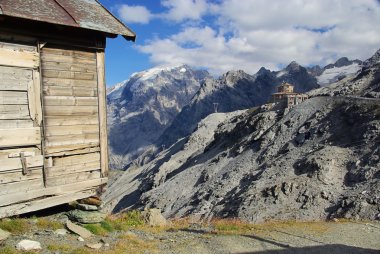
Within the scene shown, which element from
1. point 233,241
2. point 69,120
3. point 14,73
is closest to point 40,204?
Result: point 69,120

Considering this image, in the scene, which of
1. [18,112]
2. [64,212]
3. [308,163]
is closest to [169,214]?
[308,163]

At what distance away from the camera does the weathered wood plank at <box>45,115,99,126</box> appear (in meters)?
12.7

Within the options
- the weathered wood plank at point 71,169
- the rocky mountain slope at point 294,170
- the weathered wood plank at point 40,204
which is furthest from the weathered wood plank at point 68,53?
the rocky mountain slope at point 294,170

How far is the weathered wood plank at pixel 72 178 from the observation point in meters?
12.9

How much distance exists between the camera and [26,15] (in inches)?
449

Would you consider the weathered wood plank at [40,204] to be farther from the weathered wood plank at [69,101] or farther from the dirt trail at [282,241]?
the dirt trail at [282,241]

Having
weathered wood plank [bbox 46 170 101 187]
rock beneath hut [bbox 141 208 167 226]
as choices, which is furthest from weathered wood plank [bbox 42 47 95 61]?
rock beneath hut [bbox 141 208 167 226]

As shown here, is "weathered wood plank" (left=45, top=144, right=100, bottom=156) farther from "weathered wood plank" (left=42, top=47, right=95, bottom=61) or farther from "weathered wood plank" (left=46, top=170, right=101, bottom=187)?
"weathered wood plank" (left=42, top=47, right=95, bottom=61)

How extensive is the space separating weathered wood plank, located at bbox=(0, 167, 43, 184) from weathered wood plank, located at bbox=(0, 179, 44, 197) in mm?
105

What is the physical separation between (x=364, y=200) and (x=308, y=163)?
12161 mm

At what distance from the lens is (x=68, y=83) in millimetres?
13062

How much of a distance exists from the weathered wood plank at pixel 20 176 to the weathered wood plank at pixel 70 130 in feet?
4.18

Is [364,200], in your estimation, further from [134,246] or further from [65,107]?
[65,107]

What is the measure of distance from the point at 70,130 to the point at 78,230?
346 cm
